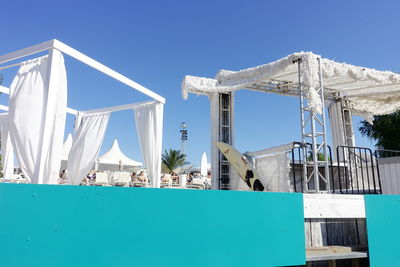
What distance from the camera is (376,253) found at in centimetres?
321

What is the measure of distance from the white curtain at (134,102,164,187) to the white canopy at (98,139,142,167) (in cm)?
1127

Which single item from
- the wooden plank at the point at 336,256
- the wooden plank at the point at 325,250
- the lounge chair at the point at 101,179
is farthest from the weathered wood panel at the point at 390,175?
the lounge chair at the point at 101,179

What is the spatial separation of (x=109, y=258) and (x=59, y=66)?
309 cm

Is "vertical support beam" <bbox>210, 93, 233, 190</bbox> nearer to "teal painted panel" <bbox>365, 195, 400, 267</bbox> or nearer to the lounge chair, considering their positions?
the lounge chair

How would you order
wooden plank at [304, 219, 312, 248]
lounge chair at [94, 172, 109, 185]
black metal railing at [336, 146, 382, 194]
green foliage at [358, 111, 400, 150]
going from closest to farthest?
wooden plank at [304, 219, 312, 248] < black metal railing at [336, 146, 382, 194] < lounge chair at [94, 172, 109, 185] < green foliage at [358, 111, 400, 150]

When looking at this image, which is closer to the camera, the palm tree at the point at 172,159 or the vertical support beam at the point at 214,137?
the vertical support beam at the point at 214,137

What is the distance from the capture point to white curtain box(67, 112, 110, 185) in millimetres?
6543

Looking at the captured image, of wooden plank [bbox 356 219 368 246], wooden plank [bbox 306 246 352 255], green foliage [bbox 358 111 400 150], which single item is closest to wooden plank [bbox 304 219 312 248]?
wooden plank [bbox 306 246 352 255]

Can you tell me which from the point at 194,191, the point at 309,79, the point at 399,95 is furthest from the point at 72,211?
the point at 399,95

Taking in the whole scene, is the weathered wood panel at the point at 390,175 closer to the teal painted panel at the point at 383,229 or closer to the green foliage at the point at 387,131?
the teal painted panel at the point at 383,229

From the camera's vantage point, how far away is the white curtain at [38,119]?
3609 mm

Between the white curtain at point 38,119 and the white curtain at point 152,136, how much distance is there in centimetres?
235

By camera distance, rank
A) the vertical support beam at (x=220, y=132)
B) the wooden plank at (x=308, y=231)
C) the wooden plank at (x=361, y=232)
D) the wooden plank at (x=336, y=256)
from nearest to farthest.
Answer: the wooden plank at (x=336, y=256)
the wooden plank at (x=308, y=231)
the wooden plank at (x=361, y=232)
the vertical support beam at (x=220, y=132)

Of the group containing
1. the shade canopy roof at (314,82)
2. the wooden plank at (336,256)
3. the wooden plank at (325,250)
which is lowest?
the wooden plank at (336,256)
